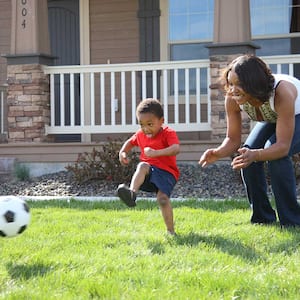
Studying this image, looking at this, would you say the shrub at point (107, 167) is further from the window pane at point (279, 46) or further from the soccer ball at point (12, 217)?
the soccer ball at point (12, 217)

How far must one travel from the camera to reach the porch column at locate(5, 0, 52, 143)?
8.95m

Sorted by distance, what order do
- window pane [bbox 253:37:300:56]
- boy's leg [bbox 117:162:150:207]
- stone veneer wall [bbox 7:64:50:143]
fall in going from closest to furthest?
1. boy's leg [bbox 117:162:150:207]
2. stone veneer wall [bbox 7:64:50:143]
3. window pane [bbox 253:37:300:56]

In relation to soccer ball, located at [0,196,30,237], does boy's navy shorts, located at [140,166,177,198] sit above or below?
above

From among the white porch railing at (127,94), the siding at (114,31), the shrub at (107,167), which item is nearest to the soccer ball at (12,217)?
the shrub at (107,167)

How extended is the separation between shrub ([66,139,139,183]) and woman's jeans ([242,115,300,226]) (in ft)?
9.96

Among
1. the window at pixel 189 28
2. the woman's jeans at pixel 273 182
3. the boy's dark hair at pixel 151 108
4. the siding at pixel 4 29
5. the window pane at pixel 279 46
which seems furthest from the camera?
the siding at pixel 4 29

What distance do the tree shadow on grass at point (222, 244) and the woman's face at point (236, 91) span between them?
97 centimetres

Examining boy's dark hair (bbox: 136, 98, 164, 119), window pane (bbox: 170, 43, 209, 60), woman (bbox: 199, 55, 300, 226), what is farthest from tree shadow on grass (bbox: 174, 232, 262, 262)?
window pane (bbox: 170, 43, 209, 60)

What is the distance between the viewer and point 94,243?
399 cm

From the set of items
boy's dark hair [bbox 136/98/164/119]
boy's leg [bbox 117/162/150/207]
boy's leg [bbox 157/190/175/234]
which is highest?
boy's dark hair [bbox 136/98/164/119]

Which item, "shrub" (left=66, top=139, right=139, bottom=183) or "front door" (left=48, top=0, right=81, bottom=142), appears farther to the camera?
"front door" (left=48, top=0, right=81, bottom=142)

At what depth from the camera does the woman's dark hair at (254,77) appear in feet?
13.1

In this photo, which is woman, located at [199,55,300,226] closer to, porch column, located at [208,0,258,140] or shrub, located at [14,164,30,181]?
porch column, located at [208,0,258,140]

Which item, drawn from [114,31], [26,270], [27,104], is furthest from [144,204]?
[114,31]
